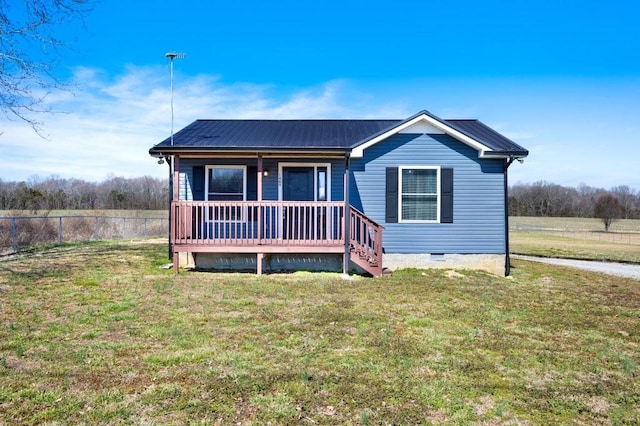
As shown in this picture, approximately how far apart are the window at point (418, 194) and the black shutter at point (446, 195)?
0.61 ft

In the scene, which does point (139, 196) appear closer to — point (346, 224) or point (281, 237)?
point (281, 237)

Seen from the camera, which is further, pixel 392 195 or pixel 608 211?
pixel 608 211

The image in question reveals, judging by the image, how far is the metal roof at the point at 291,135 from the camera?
920 centimetres

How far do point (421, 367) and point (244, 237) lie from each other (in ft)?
23.4

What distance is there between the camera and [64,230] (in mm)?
19016

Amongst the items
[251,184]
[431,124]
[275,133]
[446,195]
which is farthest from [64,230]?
[446,195]

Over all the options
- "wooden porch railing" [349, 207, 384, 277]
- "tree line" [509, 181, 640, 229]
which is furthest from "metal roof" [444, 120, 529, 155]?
"tree line" [509, 181, 640, 229]

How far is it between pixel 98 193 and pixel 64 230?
24965 millimetres

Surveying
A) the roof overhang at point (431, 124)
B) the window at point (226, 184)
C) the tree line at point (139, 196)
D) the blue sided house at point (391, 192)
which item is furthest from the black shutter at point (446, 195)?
the tree line at point (139, 196)

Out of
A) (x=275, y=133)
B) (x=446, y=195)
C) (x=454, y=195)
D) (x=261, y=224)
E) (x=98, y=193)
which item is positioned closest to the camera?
(x=261, y=224)

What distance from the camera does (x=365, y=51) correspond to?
16.5m

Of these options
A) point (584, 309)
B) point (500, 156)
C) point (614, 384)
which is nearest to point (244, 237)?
point (500, 156)

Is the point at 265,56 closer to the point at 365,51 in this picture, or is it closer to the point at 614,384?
the point at 365,51

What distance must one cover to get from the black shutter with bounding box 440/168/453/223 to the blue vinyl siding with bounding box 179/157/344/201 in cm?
263
